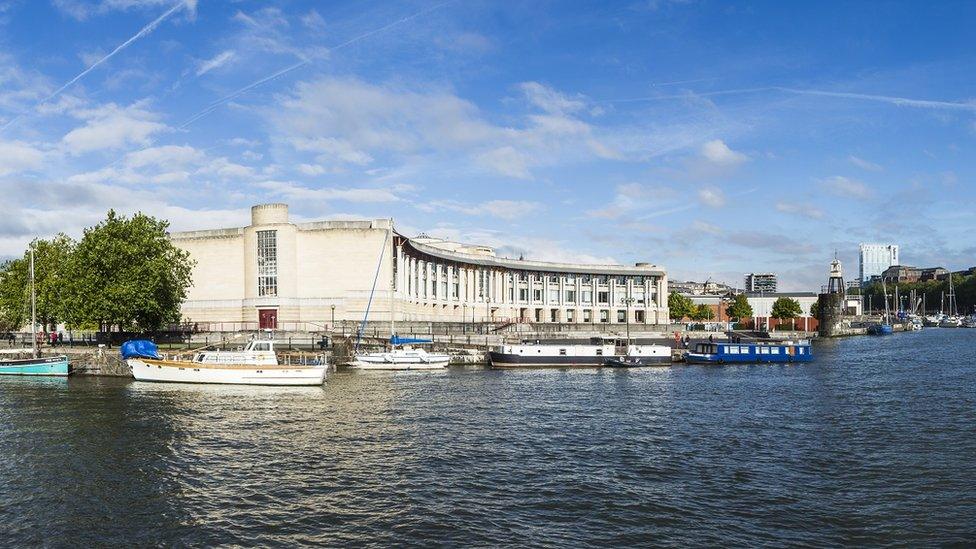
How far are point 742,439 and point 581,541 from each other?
1965 centimetres

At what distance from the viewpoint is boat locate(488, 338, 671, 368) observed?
86.9 m

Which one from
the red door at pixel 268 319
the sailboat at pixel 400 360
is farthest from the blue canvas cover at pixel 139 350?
the red door at pixel 268 319

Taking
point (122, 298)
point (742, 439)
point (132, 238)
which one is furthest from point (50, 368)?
point (742, 439)

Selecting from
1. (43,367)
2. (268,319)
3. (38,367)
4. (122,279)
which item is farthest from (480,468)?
(268,319)

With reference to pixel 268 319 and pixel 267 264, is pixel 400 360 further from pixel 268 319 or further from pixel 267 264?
pixel 267 264

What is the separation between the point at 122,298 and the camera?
8162 cm

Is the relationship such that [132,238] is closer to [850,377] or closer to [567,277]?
[850,377]

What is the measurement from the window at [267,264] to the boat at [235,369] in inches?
1756

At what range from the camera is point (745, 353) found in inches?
3863

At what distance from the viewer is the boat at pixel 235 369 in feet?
204

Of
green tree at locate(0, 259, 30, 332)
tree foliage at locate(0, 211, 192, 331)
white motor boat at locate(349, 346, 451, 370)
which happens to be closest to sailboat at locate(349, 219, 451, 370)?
white motor boat at locate(349, 346, 451, 370)

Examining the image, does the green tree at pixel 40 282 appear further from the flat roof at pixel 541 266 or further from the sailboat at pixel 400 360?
the flat roof at pixel 541 266

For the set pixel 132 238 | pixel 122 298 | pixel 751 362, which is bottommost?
pixel 751 362

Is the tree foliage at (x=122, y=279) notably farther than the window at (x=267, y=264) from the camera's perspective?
No
